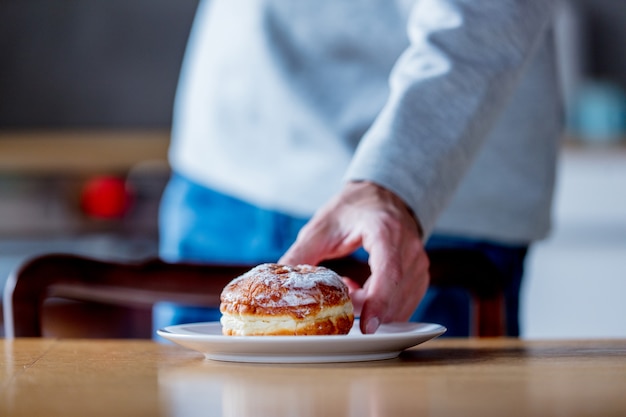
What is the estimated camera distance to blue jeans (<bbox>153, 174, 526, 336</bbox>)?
1266 millimetres

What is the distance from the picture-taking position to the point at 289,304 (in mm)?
652

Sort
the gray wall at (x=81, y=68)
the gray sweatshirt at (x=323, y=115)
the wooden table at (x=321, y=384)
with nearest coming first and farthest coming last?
the wooden table at (x=321, y=384) < the gray sweatshirt at (x=323, y=115) < the gray wall at (x=81, y=68)

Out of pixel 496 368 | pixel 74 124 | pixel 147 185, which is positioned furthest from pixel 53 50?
pixel 496 368

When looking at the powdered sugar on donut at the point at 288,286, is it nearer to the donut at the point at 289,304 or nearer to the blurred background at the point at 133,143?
the donut at the point at 289,304

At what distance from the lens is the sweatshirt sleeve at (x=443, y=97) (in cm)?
85

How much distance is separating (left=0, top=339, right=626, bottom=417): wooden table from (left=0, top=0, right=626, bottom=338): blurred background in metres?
2.00

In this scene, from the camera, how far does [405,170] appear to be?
2.77ft

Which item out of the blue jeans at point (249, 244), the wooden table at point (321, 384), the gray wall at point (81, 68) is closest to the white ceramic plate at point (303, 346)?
the wooden table at point (321, 384)

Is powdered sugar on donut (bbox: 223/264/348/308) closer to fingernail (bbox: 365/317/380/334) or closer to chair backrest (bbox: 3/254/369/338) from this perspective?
fingernail (bbox: 365/317/380/334)

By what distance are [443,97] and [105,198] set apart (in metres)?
2.25

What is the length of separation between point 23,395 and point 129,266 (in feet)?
1.85

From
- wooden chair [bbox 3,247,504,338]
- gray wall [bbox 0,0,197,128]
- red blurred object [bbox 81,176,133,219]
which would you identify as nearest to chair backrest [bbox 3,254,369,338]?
wooden chair [bbox 3,247,504,338]

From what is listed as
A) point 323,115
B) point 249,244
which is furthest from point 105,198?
point 323,115

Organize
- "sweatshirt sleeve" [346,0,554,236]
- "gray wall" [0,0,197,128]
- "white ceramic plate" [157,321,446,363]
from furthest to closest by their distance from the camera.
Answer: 1. "gray wall" [0,0,197,128]
2. "sweatshirt sleeve" [346,0,554,236]
3. "white ceramic plate" [157,321,446,363]
